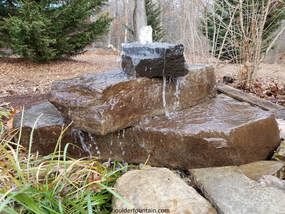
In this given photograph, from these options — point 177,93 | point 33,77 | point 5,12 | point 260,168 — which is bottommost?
point 260,168

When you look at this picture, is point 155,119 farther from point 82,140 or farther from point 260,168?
point 260,168

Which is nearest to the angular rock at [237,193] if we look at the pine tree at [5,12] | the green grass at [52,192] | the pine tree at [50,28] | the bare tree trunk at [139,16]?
the green grass at [52,192]

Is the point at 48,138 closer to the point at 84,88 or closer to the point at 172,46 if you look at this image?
the point at 84,88

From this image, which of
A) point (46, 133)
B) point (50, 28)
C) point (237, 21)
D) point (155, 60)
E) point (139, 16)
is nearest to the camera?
point (155, 60)

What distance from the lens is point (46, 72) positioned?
19.3 ft

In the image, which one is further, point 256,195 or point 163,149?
point 163,149

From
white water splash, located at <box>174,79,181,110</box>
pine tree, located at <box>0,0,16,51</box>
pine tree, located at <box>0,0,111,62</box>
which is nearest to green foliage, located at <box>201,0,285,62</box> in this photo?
white water splash, located at <box>174,79,181,110</box>

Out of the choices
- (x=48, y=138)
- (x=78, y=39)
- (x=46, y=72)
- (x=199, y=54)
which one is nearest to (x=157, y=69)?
(x=48, y=138)

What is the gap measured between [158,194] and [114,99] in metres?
0.75

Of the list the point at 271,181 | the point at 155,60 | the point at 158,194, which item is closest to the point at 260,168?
the point at 271,181

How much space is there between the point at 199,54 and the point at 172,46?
3.50m

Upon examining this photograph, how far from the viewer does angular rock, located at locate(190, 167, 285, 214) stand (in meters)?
1.07

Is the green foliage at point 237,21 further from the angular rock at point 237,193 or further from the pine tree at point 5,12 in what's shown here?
the pine tree at point 5,12

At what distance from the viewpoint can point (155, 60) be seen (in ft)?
5.64
